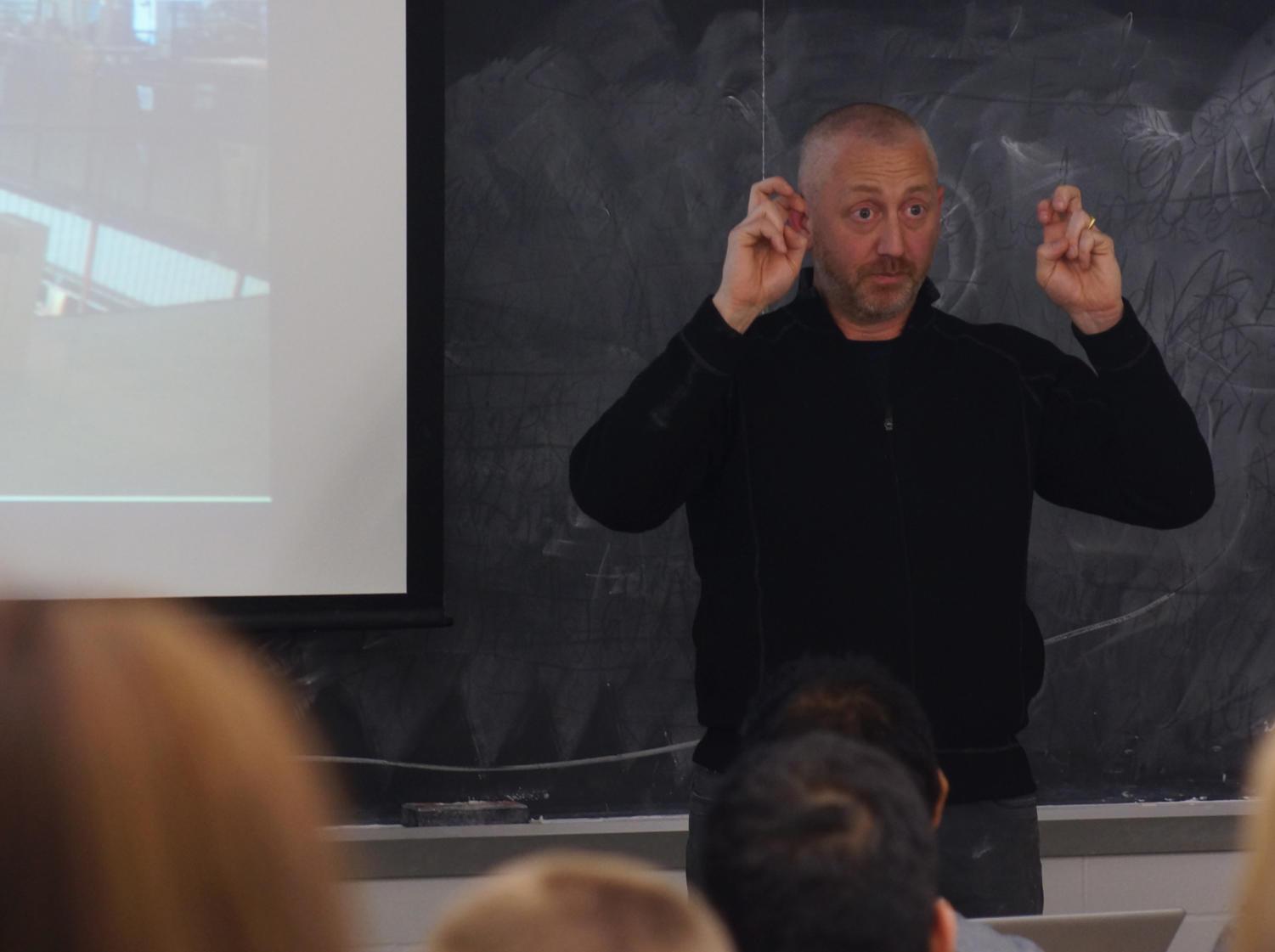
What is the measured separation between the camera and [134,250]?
2.55 m

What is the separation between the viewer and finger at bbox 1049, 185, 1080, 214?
2285 millimetres

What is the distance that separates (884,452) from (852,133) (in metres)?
0.50

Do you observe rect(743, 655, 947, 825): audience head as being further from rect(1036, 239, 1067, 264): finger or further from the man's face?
rect(1036, 239, 1067, 264): finger

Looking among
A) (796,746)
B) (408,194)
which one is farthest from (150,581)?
(796,746)

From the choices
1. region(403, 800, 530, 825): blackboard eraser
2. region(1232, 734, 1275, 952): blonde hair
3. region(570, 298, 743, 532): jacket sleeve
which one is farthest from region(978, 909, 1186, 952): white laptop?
region(403, 800, 530, 825): blackboard eraser

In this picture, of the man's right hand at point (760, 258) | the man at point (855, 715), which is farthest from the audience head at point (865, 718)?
the man's right hand at point (760, 258)

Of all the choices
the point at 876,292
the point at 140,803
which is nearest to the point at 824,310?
the point at 876,292

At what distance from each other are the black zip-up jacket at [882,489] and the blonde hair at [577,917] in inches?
55.4

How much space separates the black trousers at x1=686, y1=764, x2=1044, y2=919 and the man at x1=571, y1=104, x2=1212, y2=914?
0.06ft

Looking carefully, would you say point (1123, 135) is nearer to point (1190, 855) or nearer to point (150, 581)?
point (1190, 855)

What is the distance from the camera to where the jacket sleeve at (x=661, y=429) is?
2113 millimetres

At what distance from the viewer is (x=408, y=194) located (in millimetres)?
2584

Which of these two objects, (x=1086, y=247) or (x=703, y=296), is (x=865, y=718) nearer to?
(x=1086, y=247)

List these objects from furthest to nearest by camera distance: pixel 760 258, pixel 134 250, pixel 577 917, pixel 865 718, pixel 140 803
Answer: pixel 134 250
pixel 760 258
pixel 865 718
pixel 577 917
pixel 140 803
